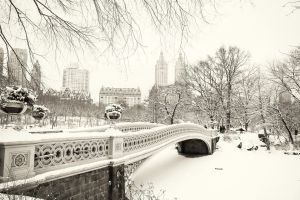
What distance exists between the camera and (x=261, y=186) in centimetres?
1223

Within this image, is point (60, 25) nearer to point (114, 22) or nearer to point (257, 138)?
point (114, 22)

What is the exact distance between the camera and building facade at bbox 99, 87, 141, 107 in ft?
310

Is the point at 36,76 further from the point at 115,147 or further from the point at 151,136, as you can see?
the point at 151,136

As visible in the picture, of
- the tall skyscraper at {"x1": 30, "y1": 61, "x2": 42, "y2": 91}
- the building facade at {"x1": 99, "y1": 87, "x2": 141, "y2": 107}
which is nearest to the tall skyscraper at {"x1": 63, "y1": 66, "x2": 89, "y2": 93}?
the tall skyscraper at {"x1": 30, "y1": 61, "x2": 42, "y2": 91}

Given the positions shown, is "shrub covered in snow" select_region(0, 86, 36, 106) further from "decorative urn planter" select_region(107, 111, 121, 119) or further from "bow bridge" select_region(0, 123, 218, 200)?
"decorative urn planter" select_region(107, 111, 121, 119)

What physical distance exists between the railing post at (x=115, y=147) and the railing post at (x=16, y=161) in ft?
9.59

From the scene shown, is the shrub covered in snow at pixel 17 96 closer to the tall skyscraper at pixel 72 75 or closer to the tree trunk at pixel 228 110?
the tall skyscraper at pixel 72 75

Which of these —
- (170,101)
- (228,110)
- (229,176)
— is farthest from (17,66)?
(170,101)

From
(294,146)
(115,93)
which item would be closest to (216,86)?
(294,146)

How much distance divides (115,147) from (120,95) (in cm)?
8764

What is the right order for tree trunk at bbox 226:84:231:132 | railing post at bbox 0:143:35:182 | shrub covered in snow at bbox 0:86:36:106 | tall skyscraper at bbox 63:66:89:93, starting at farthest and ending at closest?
1. tree trunk at bbox 226:84:231:132
2. shrub covered in snow at bbox 0:86:36:106
3. tall skyscraper at bbox 63:66:89:93
4. railing post at bbox 0:143:35:182

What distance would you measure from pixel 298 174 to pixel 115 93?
85586 millimetres

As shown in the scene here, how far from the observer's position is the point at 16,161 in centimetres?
402

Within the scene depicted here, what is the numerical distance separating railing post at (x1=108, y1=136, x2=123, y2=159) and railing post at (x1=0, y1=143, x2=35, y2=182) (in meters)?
2.92
